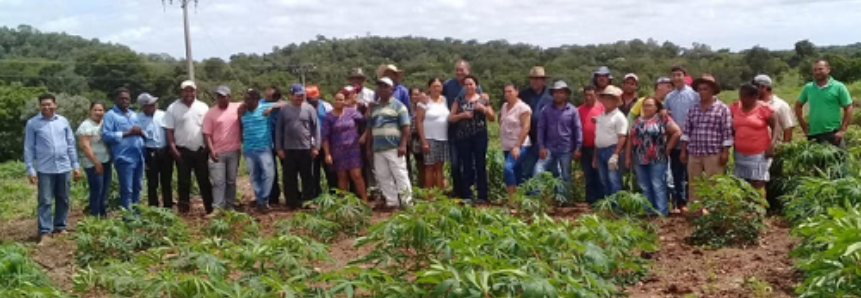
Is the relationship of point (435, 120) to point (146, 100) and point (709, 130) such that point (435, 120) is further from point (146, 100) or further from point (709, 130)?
point (146, 100)

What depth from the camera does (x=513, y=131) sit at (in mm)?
8219

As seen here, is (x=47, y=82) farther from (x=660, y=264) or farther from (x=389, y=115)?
(x=660, y=264)

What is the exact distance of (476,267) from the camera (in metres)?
3.29

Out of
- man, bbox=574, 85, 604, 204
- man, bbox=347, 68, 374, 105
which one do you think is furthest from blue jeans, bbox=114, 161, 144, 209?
man, bbox=574, 85, 604, 204

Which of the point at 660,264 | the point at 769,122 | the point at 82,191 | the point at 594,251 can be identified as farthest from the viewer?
the point at 82,191

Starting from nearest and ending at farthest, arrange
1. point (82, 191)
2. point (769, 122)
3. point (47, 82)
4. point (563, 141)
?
point (769, 122) → point (563, 141) → point (82, 191) → point (47, 82)

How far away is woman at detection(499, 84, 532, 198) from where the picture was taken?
809cm

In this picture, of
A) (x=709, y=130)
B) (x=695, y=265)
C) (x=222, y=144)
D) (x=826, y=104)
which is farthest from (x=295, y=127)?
(x=826, y=104)

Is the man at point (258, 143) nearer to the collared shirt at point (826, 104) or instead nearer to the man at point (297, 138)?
the man at point (297, 138)

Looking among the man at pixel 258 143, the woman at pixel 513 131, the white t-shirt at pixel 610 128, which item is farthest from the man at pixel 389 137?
the white t-shirt at pixel 610 128

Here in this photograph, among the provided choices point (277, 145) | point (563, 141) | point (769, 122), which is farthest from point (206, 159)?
point (769, 122)

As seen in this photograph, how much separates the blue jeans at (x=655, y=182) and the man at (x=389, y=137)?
7.68 feet

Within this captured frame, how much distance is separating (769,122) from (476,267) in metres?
4.58

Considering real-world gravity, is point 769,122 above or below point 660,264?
above
